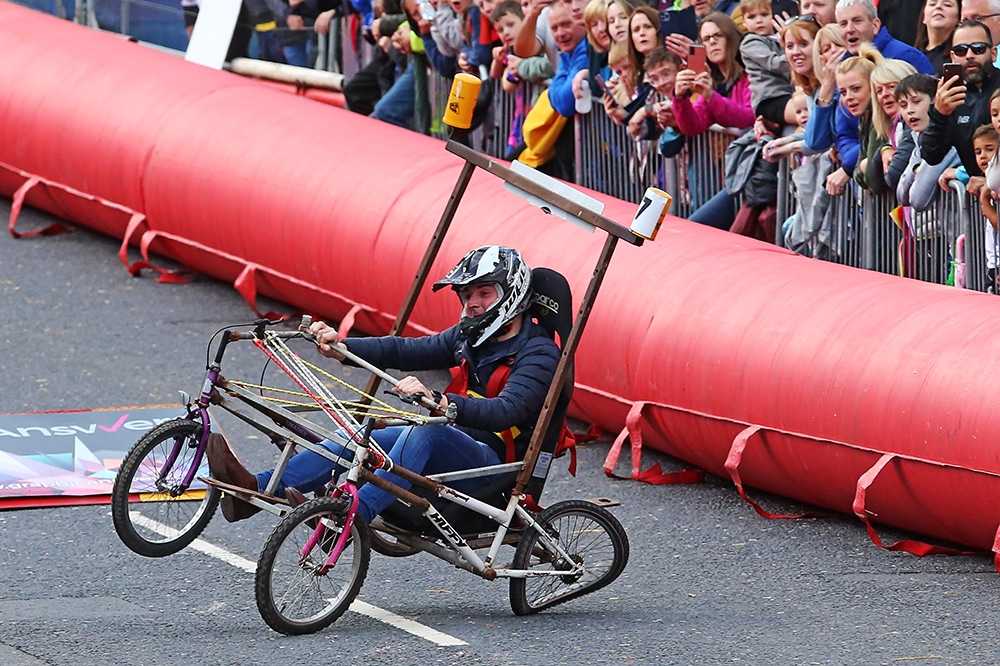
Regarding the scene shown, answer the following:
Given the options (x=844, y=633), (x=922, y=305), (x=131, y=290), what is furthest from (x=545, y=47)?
(x=844, y=633)

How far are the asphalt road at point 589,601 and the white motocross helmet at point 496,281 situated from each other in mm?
1196

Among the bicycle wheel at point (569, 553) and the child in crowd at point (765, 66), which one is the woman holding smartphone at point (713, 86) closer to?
the child in crowd at point (765, 66)

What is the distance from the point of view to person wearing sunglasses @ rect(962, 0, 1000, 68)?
28.9ft

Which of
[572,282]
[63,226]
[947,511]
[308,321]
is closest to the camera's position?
[308,321]

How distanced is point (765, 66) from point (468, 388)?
150 inches

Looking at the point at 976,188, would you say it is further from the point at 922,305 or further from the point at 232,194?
the point at 232,194

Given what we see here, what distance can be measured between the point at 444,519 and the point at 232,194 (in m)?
5.54

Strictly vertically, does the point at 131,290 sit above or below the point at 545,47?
below

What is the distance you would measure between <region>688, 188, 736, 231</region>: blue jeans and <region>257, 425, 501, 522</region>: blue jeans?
4.13 metres

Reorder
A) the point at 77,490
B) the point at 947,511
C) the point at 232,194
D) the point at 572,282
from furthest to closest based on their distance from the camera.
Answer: the point at 232,194 < the point at 572,282 < the point at 77,490 < the point at 947,511

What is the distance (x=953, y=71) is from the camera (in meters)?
8.67

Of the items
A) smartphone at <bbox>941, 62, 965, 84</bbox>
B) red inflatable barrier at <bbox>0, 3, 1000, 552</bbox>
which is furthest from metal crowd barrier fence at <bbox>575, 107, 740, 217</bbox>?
smartphone at <bbox>941, 62, 965, 84</bbox>

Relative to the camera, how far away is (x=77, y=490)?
8430mm

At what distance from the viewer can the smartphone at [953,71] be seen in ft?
28.4
